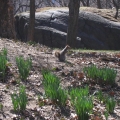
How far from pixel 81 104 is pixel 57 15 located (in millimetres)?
19800

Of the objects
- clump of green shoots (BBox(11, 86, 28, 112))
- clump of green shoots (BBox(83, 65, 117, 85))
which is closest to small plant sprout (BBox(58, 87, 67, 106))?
clump of green shoots (BBox(11, 86, 28, 112))

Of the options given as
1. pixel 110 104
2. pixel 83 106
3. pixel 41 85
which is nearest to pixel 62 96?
pixel 83 106

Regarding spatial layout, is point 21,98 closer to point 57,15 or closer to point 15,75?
point 15,75

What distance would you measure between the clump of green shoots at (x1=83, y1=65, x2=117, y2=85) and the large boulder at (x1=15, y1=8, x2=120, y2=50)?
1602cm

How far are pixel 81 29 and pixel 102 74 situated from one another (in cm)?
1783

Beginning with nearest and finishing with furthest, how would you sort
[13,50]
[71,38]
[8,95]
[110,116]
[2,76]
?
[110,116] → [8,95] → [2,76] → [13,50] → [71,38]

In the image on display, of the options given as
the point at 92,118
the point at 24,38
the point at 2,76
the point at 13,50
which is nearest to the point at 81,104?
the point at 92,118

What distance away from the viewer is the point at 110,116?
5.04m

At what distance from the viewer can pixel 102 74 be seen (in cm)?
610

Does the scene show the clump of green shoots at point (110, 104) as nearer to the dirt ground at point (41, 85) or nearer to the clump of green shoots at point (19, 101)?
the dirt ground at point (41, 85)

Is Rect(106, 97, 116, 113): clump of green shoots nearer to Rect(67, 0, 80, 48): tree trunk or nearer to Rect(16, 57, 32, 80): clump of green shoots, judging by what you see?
Rect(16, 57, 32, 80): clump of green shoots

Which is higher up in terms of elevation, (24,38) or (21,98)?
(21,98)

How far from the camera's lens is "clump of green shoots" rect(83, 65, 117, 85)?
19.9 ft

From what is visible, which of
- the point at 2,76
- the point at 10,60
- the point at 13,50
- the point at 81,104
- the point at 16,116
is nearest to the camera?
the point at 81,104
